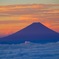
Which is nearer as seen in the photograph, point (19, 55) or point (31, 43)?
point (19, 55)

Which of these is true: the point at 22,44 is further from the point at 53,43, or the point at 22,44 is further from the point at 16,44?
the point at 53,43

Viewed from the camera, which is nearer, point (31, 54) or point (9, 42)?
point (31, 54)

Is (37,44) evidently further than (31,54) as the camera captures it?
Yes

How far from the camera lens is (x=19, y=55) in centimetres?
561

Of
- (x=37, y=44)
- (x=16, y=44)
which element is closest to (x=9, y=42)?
(x=16, y=44)

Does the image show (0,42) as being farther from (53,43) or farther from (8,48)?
(53,43)

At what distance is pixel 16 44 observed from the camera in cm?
601

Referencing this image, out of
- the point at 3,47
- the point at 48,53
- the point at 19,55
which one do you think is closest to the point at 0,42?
the point at 3,47

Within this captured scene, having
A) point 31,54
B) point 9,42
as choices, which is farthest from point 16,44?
point 31,54

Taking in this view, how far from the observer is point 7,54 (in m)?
5.63

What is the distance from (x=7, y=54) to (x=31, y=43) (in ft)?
2.39

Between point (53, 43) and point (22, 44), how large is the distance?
1.91ft

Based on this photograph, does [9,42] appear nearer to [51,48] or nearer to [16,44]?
[16,44]

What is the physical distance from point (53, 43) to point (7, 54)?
102 cm
